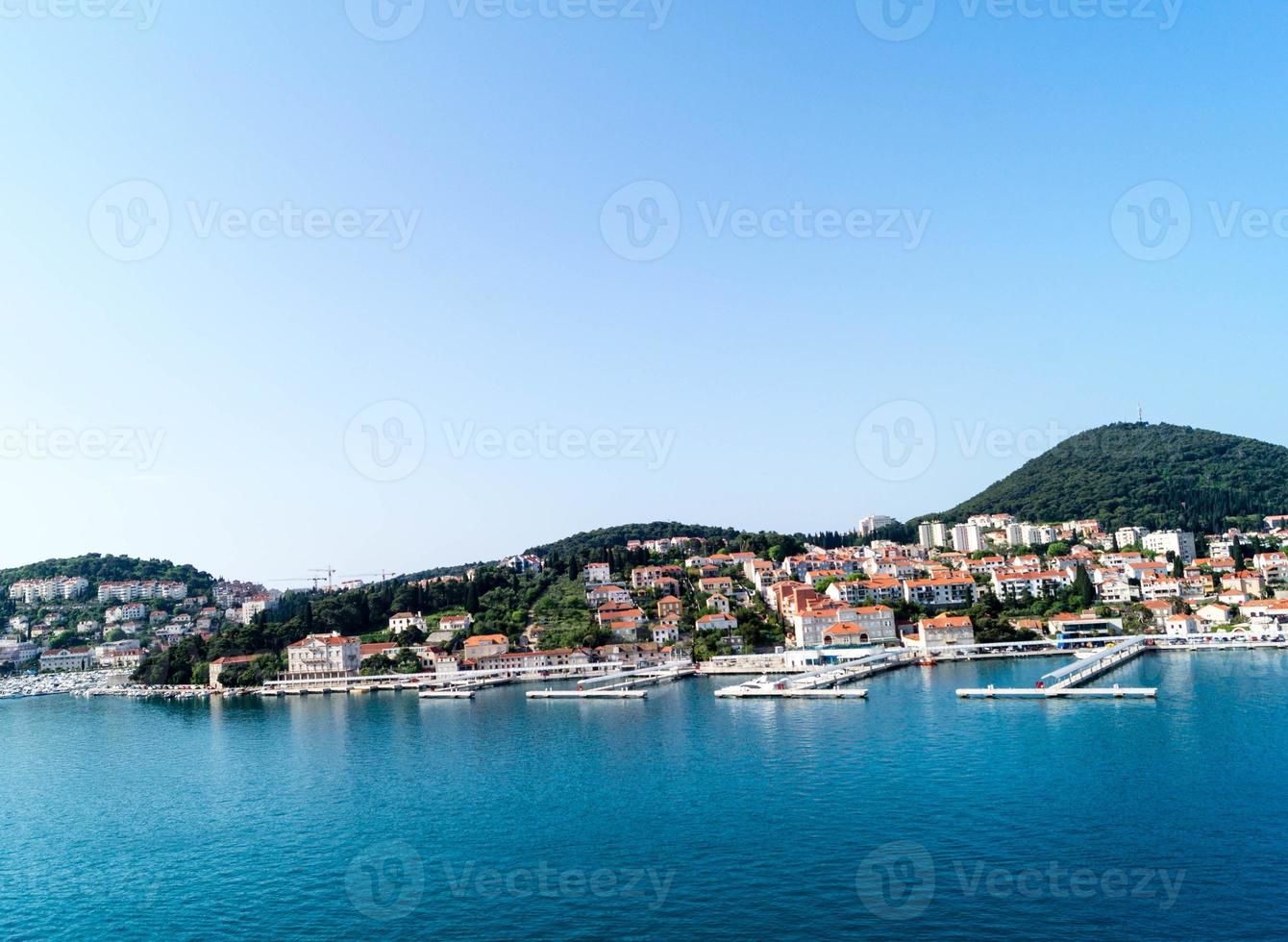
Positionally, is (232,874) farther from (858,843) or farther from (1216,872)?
(1216,872)

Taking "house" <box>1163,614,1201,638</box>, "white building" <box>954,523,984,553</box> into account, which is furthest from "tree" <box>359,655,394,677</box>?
"white building" <box>954,523,984,553</box>

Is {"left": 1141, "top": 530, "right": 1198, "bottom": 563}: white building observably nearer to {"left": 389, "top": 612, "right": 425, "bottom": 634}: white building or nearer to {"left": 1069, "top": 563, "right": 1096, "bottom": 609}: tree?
{"left": 1069, "top": 563, "right": 1096, "bottom": 609}: tree

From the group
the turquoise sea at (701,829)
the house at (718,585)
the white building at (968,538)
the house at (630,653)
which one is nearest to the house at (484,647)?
the house at (630,653)

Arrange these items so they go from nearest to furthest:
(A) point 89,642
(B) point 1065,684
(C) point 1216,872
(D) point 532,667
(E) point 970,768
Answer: (C) point 1216,872
(E) point 970,768
(B) point 1065,684
(D) point 532,667
(A) point 89,642

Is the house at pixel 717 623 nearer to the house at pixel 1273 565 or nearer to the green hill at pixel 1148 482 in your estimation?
the house at pixel 1273 565

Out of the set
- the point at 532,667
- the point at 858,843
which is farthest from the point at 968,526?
the point at 858,843
